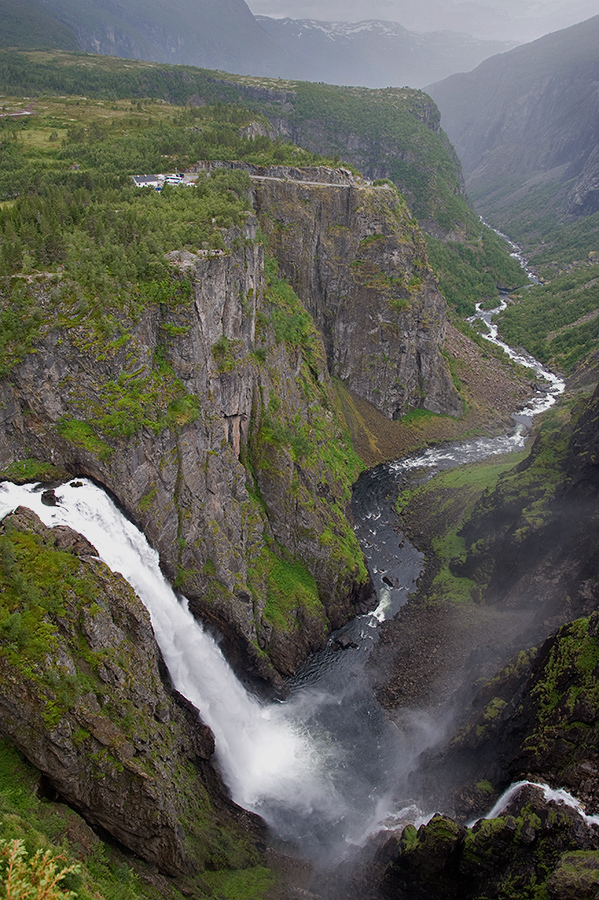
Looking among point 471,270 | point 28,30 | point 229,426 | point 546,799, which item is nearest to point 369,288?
point 229,426

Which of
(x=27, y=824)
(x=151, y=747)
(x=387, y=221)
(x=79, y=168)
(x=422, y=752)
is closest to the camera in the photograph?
(x=27, y=824)

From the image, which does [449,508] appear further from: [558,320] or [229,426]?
[558,320]

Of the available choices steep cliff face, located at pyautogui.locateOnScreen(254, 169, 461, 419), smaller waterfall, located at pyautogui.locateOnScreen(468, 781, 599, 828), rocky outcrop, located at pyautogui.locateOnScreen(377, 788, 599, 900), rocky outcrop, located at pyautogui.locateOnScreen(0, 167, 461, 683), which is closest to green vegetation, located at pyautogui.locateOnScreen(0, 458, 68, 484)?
rocky outcrop, located at pyautogui.locateOnScreen(0, 167, 461, 683)

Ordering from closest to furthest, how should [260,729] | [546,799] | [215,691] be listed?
[546,799] < [215,691] < [260,729]

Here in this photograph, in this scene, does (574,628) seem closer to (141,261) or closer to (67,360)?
(67,360)

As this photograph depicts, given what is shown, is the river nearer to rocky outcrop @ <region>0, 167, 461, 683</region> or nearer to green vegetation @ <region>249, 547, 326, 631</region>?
rocky outcrop @ <region>0, 167, 461, 683</region>

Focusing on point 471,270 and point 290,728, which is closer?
point 290,728

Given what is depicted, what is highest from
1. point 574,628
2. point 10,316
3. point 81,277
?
point 81,277

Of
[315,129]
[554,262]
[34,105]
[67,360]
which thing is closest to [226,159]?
[34,105]
